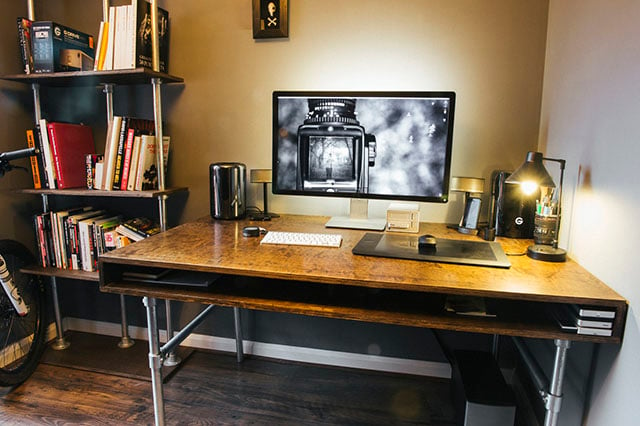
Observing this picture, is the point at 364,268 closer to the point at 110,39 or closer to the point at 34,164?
the point at 110,39

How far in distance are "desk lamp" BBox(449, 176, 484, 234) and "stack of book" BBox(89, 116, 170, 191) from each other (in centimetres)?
148

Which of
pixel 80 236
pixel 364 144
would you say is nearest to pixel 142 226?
pixel 80 236

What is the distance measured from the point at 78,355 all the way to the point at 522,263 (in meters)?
2.31

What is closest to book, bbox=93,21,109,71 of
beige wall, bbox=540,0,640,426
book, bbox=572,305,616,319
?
beige wall, bbox=540,0,640,426

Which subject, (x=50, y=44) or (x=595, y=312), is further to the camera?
(x=50, y=44)

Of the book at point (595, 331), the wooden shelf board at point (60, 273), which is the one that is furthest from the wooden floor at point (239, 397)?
the book at point (595, 331)

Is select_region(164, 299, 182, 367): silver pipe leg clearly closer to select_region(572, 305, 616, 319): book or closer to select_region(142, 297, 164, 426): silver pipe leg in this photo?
select_region(142, 297, 164, 426): silver pipe leg

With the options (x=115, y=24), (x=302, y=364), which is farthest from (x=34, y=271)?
(x=302, y=364)

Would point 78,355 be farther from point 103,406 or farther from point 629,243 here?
point 629,243

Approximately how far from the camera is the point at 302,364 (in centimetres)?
217

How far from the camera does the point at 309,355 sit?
2.18 m

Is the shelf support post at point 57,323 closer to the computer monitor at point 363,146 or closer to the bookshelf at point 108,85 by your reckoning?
the bookshelf at point 108,85

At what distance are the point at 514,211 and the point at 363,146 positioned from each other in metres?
0.67

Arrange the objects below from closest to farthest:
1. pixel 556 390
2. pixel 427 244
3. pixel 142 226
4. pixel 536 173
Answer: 1. pixel 556 390
2. pixel 536 173
3. pixel 427 244
4. pixel 142 226
